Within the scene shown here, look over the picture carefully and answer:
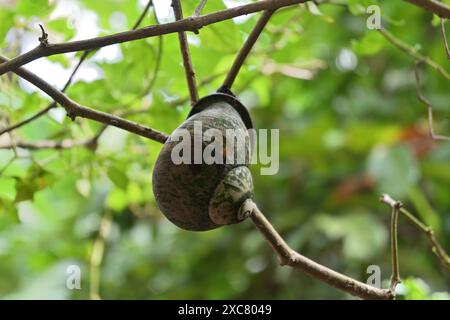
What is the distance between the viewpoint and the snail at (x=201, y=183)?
0.46 metres

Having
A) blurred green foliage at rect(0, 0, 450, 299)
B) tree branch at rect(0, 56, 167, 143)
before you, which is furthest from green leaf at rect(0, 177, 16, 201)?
tree branch at rect(0, 56, 167, 143)

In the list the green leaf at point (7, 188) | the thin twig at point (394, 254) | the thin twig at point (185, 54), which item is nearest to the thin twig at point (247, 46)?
the thin twig at point (185, 54)

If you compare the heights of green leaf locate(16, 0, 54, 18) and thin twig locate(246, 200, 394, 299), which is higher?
green leaf locate(16, 0, 54, 18)

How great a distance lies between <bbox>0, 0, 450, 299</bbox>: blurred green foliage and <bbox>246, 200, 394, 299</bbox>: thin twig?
0.34 metres

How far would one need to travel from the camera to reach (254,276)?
121 cm

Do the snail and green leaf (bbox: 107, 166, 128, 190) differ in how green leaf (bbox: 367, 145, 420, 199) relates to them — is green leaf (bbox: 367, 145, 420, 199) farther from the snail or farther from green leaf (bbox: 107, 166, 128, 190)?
the snail

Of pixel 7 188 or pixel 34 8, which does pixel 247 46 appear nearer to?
pixel 34 8

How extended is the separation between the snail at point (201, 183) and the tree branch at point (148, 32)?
8 cm

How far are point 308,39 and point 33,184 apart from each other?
0.69m

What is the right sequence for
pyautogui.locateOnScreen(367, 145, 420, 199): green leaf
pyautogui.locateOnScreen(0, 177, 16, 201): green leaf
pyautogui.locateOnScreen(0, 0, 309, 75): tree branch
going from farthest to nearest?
1. pyautogui.locateOnScreen(367, 145, 420, 199): green leaf
2. pyautogui.locateOnScreen(0, 177, 16, 201): green leaf
3. pyautogui.locateOnScreen(0, 0, 309, 75): tree branch

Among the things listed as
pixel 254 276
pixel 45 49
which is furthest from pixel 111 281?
pixel 45 49

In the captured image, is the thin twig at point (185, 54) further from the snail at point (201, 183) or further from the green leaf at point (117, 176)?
the green leaf at point (117, 176)

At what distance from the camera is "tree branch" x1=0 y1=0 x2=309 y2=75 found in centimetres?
45
